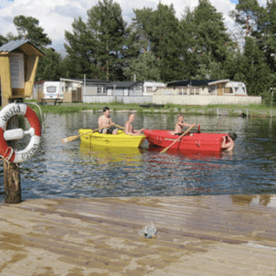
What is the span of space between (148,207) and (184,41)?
217 ft

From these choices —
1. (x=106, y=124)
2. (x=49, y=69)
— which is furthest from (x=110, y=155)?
(x=49, y=69)

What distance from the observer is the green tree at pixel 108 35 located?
77312mm

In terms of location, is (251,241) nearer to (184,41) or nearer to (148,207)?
(148,207)

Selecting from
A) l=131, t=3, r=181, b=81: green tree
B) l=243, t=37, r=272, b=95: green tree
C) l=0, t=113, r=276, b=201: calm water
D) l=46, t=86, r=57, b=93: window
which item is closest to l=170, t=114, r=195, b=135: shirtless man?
l=0, t=113, r=276, b=201: calm water

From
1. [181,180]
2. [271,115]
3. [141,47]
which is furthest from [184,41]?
[181,180]

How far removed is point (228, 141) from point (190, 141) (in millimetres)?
1736

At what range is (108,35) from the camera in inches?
3009

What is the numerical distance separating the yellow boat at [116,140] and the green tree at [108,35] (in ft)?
197

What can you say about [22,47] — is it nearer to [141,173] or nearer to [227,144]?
[141,173]

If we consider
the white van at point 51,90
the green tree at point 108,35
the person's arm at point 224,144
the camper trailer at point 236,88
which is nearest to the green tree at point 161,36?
the green tree at point 108,35

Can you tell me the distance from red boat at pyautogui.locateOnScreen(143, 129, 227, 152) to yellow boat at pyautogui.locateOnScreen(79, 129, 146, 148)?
881 millimetres

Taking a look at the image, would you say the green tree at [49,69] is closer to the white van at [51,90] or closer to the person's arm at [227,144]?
the white van at [51,90]

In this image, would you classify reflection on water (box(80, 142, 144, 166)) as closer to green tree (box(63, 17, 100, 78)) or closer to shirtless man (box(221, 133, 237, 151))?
shirtless man (box(221, 133, 237, 151))

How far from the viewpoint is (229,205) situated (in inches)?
275
